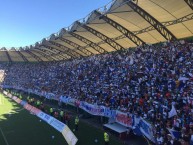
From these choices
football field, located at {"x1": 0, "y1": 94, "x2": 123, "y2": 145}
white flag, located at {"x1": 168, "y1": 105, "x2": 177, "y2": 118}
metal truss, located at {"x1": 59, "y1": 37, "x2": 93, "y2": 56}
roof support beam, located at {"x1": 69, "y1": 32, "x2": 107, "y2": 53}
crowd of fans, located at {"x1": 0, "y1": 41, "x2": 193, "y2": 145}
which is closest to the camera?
white flag, located at {"x1": 168, "y1": 105, "x2": 177, "y2": 118}

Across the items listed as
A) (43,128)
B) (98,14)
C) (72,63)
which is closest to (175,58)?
(98,14)

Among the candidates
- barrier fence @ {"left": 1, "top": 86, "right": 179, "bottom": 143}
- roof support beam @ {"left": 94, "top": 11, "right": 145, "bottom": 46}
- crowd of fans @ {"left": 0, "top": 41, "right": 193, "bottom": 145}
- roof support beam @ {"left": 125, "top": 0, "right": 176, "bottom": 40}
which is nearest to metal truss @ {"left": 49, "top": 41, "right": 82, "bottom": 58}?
crowd of fans @ {"left": 0, "top": 41, "right": 193, "bottom": 145}

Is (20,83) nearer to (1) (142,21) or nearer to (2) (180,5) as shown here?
(1) (142,21)

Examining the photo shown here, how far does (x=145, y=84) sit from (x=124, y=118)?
4051mm

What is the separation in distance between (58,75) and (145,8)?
1171 inches

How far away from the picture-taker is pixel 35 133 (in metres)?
24.3

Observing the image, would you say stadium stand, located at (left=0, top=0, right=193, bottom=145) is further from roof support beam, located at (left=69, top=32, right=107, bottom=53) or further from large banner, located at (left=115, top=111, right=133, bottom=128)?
large banner, located at (left=115, top=111, right=133, bottom=128)

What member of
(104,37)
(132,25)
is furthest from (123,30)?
(104,37)

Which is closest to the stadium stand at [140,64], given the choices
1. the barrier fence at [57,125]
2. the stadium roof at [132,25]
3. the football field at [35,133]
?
the stadium roof at [132,25]

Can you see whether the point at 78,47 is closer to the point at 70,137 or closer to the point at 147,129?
the point at 70,137

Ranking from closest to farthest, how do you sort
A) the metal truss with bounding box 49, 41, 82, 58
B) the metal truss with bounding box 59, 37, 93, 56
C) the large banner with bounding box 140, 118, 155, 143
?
the large banner with bounding box 140, 118, 155, 143, the metal truss with bounding box 59, 37, 93, 56, the metal truss with bounding box 49, 41, 82, 58

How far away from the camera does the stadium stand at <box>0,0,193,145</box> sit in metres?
17.5

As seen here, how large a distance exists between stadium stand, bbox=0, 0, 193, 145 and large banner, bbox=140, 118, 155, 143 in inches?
7.2

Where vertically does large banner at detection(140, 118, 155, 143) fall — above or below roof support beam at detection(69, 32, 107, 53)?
below
